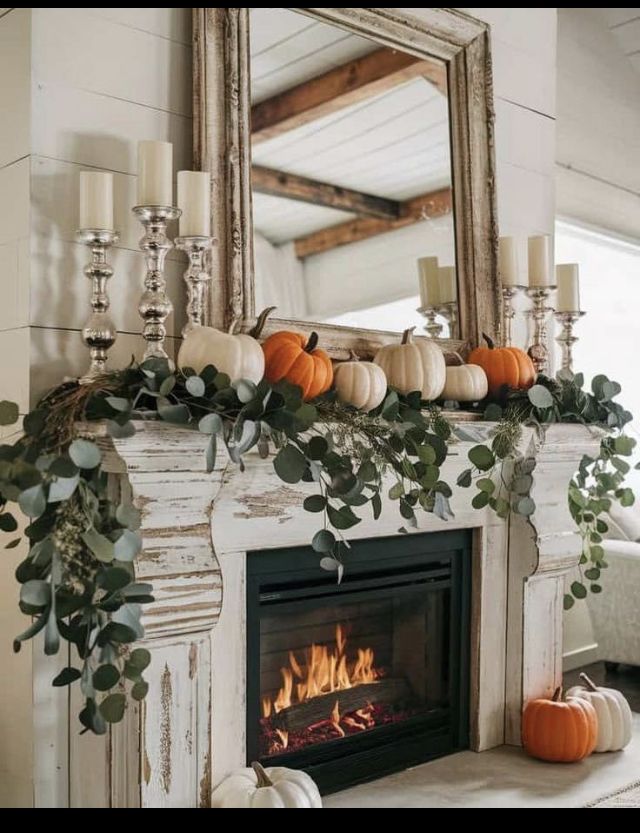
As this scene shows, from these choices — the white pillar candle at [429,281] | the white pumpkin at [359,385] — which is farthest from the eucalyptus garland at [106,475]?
the white pillar candle at [429,281]

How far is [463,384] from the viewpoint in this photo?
2.61m

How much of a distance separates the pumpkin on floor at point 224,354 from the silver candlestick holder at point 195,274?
12cm

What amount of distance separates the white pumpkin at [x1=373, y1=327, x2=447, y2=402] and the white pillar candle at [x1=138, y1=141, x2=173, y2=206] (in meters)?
0.73

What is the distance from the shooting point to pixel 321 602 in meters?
2.45

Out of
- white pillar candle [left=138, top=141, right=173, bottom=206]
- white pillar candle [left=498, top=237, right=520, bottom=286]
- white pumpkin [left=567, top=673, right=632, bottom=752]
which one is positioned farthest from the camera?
white pillar candle [left=498, top=237, right=520, bottom=286]

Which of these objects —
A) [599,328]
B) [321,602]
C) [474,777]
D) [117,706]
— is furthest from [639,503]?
[117,706]

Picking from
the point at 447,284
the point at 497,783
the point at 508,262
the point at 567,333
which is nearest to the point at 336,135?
the point at 447,284

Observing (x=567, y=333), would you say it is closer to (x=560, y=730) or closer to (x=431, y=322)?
(x=431, y=322)

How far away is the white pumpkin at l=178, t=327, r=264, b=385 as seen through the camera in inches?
80.1

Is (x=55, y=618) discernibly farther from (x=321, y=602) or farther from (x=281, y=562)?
(x=321, y=602)

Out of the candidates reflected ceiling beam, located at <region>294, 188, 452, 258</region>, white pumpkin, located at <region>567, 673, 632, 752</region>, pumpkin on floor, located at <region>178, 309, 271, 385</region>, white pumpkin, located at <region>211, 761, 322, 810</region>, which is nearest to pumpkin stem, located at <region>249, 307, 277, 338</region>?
pumpkin on floor, located at <region>178, 309, 271, 385</region>

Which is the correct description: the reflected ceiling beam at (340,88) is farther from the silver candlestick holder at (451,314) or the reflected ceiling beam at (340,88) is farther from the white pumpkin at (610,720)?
the white pumpkin at (610,720)

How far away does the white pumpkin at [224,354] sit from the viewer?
2035 mm

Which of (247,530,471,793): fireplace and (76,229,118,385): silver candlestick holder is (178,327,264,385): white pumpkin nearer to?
(76,229,118,385): silver candlestick holder
